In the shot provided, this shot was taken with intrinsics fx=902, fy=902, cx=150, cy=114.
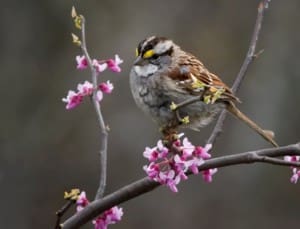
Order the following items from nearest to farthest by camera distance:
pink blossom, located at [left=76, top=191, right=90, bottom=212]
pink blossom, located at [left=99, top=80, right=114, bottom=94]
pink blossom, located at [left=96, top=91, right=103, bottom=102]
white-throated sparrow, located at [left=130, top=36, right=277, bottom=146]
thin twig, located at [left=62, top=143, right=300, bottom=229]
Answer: thin twig, located at [left=62, top=143, right=300, bottom=229] → pink blossom, located at [left=76, top=191, right=90, bottom=212] → pink blossom, located at [left=96, top=91, right=103, bottom=102] → pink blossom, located at [left=99, top=80, right=114, bottom=94] → white-throated sparrow, located at [left=130, top=36, right=277, bottom=146]

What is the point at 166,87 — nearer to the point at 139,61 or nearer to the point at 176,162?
the point at 139,61

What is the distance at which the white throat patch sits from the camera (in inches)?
190

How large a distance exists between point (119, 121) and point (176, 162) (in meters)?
7.09

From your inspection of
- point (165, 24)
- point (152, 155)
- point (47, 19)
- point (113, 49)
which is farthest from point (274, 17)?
point (152, 155)

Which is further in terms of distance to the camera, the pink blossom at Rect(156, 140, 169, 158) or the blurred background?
the blurred background

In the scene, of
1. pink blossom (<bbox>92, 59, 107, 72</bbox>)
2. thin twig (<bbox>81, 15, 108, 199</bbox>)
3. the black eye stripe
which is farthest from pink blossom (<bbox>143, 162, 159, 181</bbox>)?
the black eye stripe

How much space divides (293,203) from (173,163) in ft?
27.2

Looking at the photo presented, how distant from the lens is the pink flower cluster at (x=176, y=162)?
11.4 ft

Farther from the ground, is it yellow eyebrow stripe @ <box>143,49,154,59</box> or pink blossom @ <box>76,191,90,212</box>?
yellow eyebrow stripe @ <box>143,49,154,59</box>

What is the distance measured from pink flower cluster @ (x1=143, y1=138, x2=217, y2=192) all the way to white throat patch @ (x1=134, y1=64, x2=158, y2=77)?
1.31m

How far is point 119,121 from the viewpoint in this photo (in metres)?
10.6

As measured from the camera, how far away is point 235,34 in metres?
11.7

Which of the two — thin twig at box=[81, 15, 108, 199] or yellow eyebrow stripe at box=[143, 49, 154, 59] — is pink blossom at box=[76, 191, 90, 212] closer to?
thin twig at box=[81, 15, 108, 199]

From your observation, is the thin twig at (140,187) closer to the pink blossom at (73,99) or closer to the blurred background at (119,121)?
the pink blossom at (73,99)
